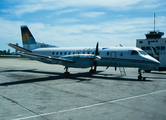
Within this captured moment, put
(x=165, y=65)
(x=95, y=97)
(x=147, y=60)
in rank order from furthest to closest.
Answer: (x=165, y=65) → (x=147, y=60) → (x=95, y=97)

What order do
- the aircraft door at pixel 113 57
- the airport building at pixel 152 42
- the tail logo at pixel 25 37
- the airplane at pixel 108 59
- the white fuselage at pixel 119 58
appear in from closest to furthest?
1. the white fuselage at pixel 119 58
2. the airplane at pixel 108 59
3. the aircraft door at pixel 113 57
4. the tail logo at pixel 25 37
5. the airport building at pixel 152 42

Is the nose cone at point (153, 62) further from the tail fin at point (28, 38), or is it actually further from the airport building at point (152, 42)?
the airport building at point (152, 42)

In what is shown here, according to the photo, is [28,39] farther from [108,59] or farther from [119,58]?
[119,58]

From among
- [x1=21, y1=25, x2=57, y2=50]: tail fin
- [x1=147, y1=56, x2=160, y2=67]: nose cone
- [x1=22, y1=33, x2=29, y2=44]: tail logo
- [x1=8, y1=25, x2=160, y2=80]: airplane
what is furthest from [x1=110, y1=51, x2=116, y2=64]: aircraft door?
[x1=22, y1=33, x2=29, y2=44]: tail logo

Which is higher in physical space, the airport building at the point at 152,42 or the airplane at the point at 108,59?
the airport building at the point at 152,42

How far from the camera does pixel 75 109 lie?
7266mm

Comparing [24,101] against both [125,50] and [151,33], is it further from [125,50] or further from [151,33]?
[151,33]

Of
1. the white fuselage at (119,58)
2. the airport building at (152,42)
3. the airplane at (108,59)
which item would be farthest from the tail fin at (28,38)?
the airport building at (152,42)

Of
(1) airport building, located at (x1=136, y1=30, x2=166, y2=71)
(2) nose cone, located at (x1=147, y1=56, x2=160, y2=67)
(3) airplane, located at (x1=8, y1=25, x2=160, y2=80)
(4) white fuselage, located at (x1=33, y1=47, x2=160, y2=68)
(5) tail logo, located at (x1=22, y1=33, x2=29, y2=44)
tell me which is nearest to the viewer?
(2) nose cone, located at (x1=147, y1=56, x2=160, y2=67)

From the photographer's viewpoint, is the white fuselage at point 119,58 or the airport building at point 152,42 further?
the airport building at point 152,42

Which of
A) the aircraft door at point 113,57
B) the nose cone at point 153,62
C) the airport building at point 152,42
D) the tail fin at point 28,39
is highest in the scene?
the airport building at point 152,42

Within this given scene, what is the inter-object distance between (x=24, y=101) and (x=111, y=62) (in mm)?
→ 12543

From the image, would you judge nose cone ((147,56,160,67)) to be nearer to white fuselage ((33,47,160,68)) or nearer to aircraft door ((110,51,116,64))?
white fuselage ((33,47,160,68))

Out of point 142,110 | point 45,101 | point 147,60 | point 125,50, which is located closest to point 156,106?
point 142,110
